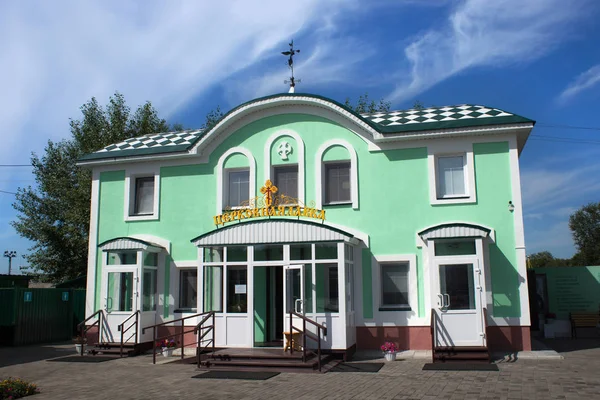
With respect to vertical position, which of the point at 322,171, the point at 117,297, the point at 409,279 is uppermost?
the point at 322,171

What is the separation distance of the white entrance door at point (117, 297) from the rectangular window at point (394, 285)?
655 cm

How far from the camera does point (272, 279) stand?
14.4m

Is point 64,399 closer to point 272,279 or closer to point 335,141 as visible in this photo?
point 272,279

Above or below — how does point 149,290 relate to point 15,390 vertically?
above

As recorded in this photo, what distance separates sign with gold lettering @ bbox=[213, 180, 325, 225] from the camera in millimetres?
14211

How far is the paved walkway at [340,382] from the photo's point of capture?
8.73 m

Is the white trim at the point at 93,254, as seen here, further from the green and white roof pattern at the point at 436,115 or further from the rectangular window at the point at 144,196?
the green and white roof pattern at the point at 436,115

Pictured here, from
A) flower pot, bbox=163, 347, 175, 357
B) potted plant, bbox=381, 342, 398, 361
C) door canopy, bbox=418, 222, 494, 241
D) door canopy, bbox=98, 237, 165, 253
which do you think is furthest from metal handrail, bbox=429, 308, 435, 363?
door canopy, bbox=98, 237, 165, 253

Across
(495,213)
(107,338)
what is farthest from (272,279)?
(495,213)

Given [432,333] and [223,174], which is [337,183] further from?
[432,333]

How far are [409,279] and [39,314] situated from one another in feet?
40.0

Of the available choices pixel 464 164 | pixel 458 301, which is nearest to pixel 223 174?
pixel 464 164

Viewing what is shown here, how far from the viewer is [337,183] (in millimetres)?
14742

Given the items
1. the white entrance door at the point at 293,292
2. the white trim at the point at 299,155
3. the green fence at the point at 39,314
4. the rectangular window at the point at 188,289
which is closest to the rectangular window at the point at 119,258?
the rectangular window at the point at 188,289
